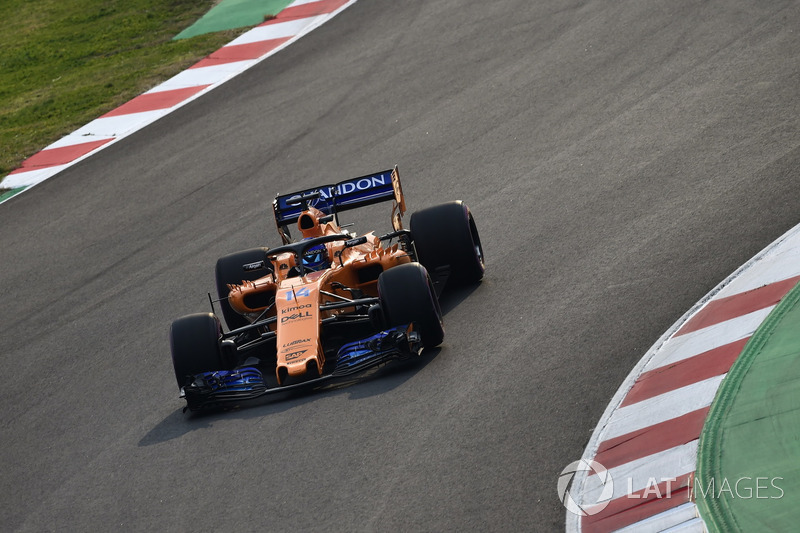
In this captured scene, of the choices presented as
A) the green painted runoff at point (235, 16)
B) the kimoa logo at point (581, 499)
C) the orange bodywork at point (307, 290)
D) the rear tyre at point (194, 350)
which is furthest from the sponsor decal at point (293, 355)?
the green painted runoff at point (235, 16)

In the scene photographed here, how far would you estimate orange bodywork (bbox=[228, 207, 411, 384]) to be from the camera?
8391mm

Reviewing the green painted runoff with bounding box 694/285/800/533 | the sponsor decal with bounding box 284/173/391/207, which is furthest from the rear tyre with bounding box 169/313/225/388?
the green painted runoff with bounding box 694/285/800/533

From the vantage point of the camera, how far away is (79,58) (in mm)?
21453

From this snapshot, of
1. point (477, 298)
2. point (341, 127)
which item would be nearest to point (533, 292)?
point (477, 298)

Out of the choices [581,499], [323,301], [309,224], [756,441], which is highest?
[309,224]

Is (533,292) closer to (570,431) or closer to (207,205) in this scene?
(570,431)

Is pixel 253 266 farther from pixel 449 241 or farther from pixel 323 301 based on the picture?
pixel 449 241

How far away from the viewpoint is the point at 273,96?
16609mm

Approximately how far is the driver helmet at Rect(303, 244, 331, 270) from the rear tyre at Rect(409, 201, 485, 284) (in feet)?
2.80

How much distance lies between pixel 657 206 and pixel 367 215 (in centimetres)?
358

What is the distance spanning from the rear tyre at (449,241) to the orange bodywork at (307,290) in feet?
0.99

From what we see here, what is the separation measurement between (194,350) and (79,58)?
1443 centimetres

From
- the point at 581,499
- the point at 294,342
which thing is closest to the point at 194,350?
the point at 294,342

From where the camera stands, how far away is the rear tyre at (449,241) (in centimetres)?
973
